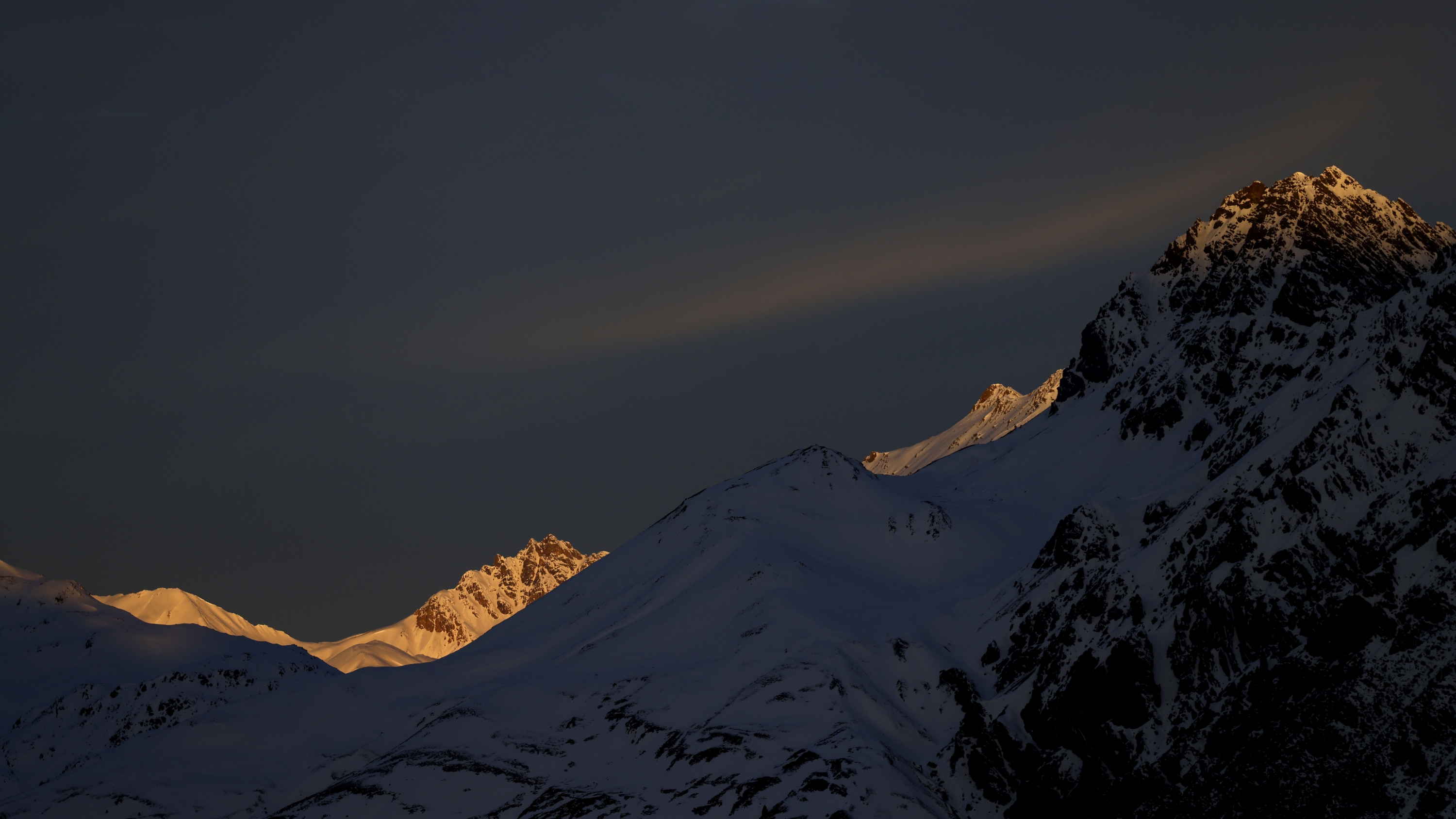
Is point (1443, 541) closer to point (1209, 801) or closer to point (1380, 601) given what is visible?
point (1380, 601)

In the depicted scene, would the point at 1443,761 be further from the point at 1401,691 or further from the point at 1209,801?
the point at 1209,801

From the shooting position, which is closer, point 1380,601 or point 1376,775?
point 1376,775

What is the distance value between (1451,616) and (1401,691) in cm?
1141

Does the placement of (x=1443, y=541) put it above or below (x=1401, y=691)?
above

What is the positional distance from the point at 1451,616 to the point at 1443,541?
1330 centimetres

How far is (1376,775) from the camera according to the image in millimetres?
182125

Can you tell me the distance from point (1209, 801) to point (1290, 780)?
12383mm

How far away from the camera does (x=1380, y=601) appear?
200 meters

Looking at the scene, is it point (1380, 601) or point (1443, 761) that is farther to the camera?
point (1380, 601)

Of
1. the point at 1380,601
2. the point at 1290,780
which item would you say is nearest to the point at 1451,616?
the point at 1380,601

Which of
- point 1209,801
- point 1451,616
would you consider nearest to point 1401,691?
point 1451,616

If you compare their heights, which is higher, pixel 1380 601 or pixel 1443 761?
pixel 1380 601

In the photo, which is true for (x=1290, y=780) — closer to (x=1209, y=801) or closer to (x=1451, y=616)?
(x=1209, y=801)

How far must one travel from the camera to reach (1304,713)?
645ft
